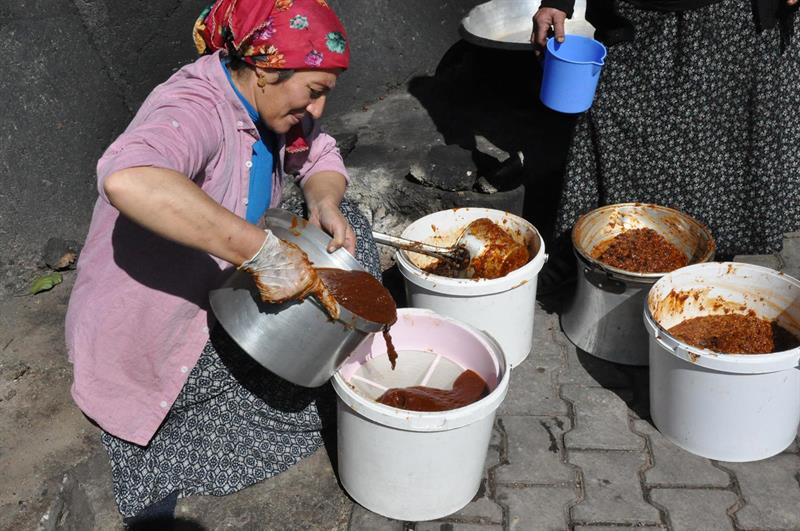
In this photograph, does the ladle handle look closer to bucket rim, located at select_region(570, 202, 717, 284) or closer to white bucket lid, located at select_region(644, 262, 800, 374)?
bucket rim, located at select_region(570, 202, 717, 284)

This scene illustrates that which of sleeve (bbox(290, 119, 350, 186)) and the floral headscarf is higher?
the floral headscarf

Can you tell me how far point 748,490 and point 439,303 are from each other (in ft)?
4.77

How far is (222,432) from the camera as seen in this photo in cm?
311

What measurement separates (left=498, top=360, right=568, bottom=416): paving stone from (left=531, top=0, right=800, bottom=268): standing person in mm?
793

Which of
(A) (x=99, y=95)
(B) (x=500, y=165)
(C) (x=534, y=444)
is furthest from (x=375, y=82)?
(C) (x=534, y=444)

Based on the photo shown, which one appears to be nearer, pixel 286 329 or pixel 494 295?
pixel 286 329

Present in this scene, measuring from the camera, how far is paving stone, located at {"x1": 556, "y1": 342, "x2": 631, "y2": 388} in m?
3.75

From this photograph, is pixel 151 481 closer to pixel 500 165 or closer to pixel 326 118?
pixel 500 165

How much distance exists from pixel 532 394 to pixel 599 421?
0.33 meters

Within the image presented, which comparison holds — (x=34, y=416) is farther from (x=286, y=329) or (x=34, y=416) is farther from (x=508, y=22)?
(x=508, y=22)

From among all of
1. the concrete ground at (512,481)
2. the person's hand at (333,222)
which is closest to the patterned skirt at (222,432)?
the concrete ground at (512,481)

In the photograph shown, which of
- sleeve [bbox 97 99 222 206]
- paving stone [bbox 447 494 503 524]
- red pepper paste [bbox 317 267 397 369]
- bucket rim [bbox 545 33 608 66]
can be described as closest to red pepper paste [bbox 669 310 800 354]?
paving stone [bbox 447 494 503 524]

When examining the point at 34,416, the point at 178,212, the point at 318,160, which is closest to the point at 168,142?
the point at 178,212

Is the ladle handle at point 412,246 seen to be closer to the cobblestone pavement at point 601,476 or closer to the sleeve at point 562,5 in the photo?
the cobblestone pavement at point 601,476
